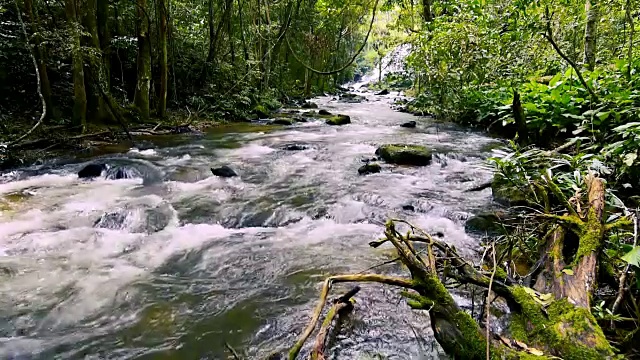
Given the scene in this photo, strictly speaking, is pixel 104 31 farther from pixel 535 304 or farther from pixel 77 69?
pixel 535 304

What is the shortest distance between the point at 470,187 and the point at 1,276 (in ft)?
19.5

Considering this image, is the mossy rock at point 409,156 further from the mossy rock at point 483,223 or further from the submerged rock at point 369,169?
the mossy rock at point 483,223

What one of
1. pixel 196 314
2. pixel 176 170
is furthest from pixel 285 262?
pixel 176 170

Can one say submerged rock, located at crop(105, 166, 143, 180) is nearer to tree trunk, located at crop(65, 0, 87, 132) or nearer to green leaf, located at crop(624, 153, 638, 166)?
tree trunk, located at crop(65, 0, 87, 132)

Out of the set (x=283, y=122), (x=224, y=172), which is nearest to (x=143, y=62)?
(x=283, y=122)

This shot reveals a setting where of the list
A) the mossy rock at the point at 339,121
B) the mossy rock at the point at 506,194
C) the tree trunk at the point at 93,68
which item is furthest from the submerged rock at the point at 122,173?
the mossy rock at the point at 339,121

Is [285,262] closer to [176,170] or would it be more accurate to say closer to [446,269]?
[446,269]

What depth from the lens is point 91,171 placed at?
7043 mm

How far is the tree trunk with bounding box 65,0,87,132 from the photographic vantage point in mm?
8023

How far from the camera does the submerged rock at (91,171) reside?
6.97 m

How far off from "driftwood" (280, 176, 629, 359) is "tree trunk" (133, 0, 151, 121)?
10.5m

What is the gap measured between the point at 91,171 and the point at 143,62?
17.0 ft

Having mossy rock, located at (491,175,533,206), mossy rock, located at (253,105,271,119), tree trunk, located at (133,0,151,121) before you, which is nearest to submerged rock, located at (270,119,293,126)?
mossy rock, located at (253,105,271,119)

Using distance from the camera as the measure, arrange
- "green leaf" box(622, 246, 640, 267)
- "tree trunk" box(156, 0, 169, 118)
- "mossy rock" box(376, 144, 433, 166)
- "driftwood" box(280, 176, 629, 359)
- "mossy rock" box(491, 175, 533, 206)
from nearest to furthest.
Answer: "green leaf" box(622, 246, 640, 267) → "driftwood" box(280, 176, 629, 359) → "mossy rock" box(491, 175, 533, 206) → "mossy rock" box(376, 144, 433, 166) → "tree trunk" box(156, 0, 169, 118)
